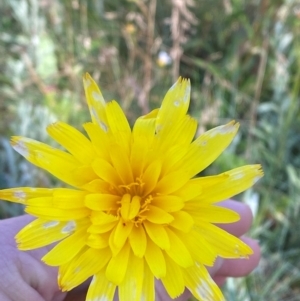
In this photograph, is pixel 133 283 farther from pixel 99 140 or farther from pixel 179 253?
pixel 99 140

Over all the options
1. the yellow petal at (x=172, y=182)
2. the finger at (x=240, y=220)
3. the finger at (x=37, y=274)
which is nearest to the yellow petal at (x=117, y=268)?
the yellow petal at (x=172, y=182)

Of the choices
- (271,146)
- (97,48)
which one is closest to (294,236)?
(271,146)

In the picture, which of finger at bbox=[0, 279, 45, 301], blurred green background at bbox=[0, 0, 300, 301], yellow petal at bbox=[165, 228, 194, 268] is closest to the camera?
yellow petal at bbox=[165, 228, 194, 268]

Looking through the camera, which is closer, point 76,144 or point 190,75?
point 76,144

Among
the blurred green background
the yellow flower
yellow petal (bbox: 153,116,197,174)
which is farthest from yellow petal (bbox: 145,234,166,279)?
the blurred green background

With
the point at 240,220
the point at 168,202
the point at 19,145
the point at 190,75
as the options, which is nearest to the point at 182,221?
the point at 168,202

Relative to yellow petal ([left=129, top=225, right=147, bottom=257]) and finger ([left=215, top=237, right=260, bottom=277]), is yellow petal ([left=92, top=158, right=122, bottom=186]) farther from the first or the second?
finger ([left=215, top=237, right=260, bottom=277])
